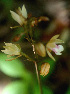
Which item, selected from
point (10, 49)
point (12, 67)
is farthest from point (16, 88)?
point (10, 49)

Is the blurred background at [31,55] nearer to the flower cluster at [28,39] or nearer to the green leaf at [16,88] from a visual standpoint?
the green leaf at [16,88]

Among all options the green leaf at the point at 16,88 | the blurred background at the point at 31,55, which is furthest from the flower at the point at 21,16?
the green leaf at the point at 16,88

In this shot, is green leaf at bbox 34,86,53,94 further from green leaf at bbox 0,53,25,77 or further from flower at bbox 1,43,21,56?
flower at bbox 1,43,21,56

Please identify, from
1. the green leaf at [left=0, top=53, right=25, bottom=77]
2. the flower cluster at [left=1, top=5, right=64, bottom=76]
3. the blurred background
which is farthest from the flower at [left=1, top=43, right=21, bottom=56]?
the green leaf at [left=0, top=53, right=25, bottom=77]

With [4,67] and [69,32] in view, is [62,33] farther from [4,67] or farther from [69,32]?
[4,67]

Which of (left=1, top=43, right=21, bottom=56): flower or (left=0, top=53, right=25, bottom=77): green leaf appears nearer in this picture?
(left=1, top=43, right=21, bottom=56): flower

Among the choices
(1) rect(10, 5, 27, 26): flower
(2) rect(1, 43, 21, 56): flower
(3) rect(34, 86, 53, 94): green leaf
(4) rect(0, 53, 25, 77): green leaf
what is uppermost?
(1) rect(10, 5, 27, 26): flower
